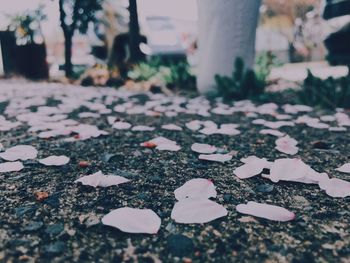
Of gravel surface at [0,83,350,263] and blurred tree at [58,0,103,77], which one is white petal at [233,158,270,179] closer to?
gravel surface at [0,83,350,263]

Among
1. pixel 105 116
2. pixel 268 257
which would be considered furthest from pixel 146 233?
pixel 105 116

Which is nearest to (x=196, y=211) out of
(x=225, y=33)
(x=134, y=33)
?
(x=225, y=33)

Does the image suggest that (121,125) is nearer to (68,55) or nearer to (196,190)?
(196,190)

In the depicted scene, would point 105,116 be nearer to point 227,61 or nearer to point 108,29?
Result: point 227,61

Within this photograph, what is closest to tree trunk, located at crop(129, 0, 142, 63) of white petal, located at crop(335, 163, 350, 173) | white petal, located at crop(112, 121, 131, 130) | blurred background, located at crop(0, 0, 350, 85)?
blurred background, located at crop(0, 0, 350, 85)

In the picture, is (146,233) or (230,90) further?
(230,90)
